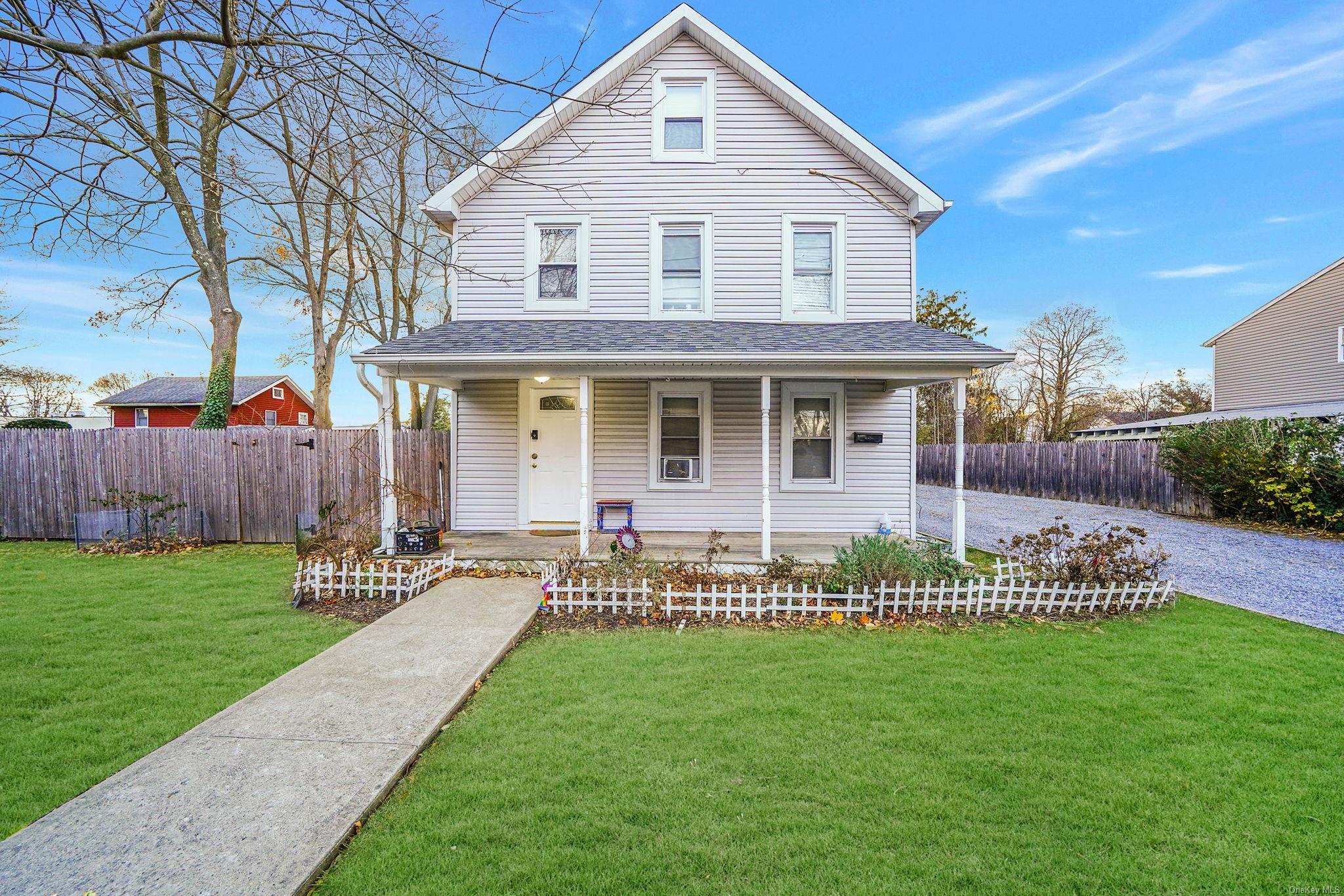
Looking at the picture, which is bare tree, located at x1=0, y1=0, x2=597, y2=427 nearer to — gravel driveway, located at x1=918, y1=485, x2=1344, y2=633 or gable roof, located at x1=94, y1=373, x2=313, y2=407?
gravel driveway, located at x1=918, y1=485, x2=1344, y2=633

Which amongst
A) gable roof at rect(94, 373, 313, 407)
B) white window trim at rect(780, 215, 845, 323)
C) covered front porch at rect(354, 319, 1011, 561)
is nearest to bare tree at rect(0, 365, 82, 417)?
gable roof at rect(94, 373, 313, 407)

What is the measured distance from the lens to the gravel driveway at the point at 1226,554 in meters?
6.48

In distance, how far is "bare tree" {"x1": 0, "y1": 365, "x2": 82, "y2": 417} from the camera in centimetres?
2669

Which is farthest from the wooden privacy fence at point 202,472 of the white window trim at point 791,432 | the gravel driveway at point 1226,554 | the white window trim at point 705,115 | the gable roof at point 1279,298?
the gable roof at point 1279,298

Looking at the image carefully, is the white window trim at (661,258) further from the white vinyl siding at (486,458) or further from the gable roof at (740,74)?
the white vinyl siding at (486,458)

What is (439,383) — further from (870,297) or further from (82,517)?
(870,297)

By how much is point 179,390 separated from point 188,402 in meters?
3.27

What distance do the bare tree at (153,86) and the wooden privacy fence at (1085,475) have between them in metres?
16.9

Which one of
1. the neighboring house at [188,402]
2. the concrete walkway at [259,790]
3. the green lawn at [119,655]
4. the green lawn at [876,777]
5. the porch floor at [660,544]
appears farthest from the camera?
the neighboring house at [188,402]

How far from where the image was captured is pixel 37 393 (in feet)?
101

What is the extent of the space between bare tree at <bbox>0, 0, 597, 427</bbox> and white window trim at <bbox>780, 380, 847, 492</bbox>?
6.02m

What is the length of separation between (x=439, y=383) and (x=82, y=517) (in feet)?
21.0

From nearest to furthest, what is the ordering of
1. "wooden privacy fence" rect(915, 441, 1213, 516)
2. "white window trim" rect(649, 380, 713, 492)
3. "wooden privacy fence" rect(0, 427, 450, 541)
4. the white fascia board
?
the white fascia board
"white window trim" rect(649, 380, 713, 492)
"wooden privacy fence" rect(0, 427, 450, 541)
"wooden privacy fence" rect(915, 441, 1213, 516)

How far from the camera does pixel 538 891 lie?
88.4 inches
